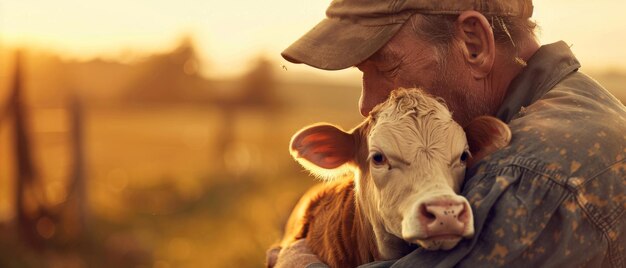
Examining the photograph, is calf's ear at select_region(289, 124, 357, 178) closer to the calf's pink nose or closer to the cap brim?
the cap brim

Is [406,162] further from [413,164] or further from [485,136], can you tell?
[485,136]

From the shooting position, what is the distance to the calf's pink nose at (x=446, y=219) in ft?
10.6

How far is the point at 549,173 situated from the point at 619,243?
0.38m

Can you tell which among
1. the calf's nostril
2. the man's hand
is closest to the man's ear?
the calf's nostril

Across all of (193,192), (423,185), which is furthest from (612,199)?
(193,192)

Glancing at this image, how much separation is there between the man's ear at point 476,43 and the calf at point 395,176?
0.25m

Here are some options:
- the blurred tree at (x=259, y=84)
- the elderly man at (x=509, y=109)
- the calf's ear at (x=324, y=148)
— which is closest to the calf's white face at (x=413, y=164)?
the elderly man at (x=509, y=109)

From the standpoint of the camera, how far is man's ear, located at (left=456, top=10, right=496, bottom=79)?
407cm

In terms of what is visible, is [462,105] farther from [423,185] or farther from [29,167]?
[29,167]

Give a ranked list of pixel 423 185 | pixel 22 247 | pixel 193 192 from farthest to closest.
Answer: pixel 193 192, pixel 22 247, pixel 423 185

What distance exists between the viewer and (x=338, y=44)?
4.27 meters

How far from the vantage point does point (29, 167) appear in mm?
12258

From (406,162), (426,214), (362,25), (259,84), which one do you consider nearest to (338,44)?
(362,25)

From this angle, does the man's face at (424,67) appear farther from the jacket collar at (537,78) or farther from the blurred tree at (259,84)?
the blurred tree at (259,84)
